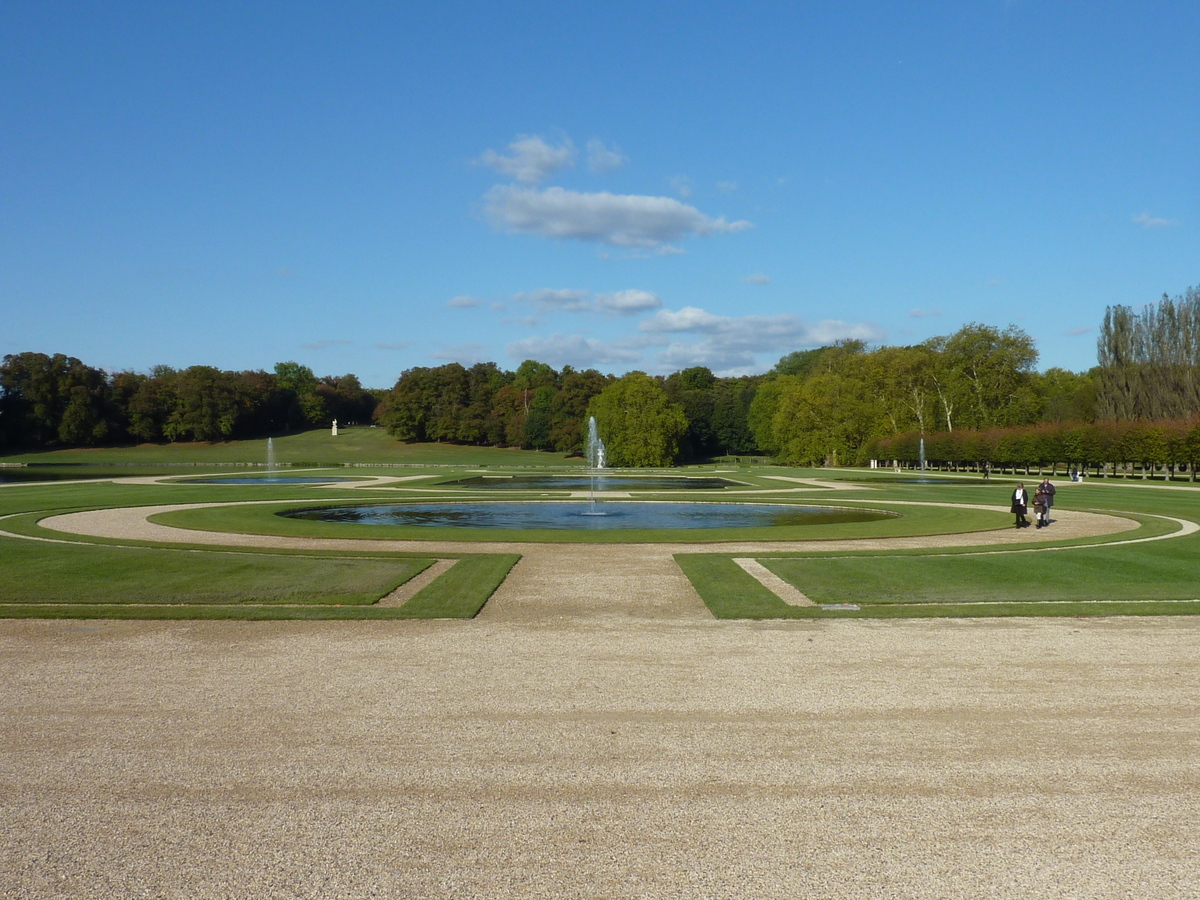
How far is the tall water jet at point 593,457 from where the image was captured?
125ft

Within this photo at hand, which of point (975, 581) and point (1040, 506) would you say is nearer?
point (975, 581)

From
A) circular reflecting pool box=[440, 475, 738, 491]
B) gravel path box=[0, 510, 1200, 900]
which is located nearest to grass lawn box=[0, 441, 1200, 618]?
gravel path box=[0, 510, 1200, 900]

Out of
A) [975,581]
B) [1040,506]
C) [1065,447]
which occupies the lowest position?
[975,581]

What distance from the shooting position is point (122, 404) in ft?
433

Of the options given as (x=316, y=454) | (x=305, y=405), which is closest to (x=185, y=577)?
(x=316, y=454)

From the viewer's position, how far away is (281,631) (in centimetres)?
1262

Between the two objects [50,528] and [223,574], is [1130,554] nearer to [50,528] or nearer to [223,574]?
[223,574]

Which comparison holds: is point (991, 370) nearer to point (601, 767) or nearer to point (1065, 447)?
point (1065, 447)

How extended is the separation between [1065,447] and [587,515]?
56742mm

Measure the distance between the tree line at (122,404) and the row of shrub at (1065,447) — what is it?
91.6 meters

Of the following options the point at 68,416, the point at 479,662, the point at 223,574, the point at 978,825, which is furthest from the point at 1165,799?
the point at 68,416

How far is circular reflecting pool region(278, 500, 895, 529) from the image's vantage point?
28.5 meters

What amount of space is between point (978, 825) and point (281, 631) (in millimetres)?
9494

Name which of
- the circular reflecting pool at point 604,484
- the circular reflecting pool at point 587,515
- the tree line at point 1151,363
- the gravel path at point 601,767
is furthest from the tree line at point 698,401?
the gravel path at point 601,767
